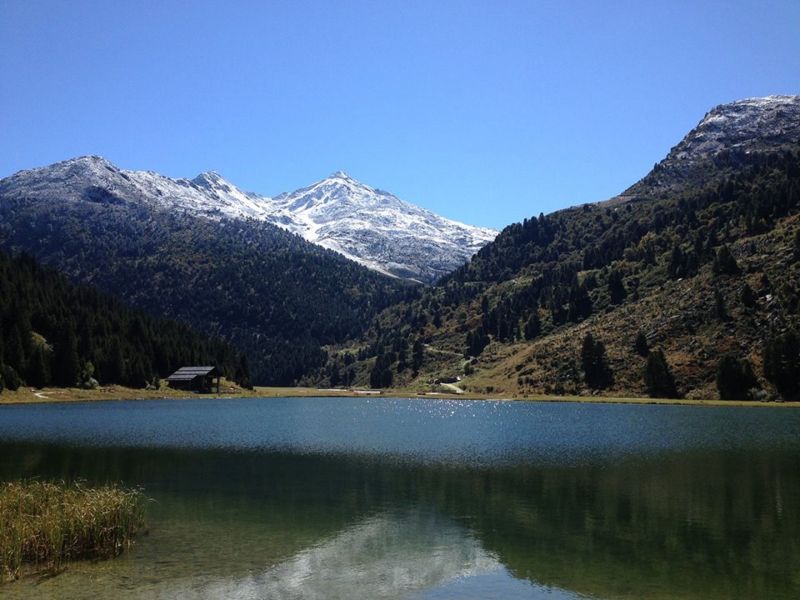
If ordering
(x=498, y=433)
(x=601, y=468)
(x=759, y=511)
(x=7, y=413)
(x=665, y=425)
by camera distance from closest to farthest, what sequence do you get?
(x=759, y=511) → (x=601, y=468) → (x=498, y=433) → (x=665, y=425) → (x=7, y=413)

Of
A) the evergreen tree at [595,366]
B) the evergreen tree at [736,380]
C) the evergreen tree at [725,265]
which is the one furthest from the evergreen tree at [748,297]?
the evergreen tree at [595,366]

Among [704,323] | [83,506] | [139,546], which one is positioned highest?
[704,323]

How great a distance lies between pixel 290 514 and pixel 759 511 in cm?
2665

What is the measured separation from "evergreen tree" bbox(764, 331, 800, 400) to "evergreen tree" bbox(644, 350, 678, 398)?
22737 millimetres

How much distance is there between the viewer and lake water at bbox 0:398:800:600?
87.4 feet

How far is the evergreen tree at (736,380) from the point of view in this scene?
148125 mm

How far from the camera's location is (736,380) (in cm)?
14862

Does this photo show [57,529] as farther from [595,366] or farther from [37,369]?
[595,366]

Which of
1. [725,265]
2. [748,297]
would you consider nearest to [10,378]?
[748,297]

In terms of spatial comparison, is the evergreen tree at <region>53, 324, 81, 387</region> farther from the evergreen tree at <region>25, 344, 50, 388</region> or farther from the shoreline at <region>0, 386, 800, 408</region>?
the evergreen tree at <region>25, 344, 50, 388</region>

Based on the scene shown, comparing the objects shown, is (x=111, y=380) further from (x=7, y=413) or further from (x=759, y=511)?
(x=759, y=511)

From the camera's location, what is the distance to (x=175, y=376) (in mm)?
196500

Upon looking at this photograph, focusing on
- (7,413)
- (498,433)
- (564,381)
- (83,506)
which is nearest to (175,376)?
(7,413)

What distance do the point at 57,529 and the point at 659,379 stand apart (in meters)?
155
